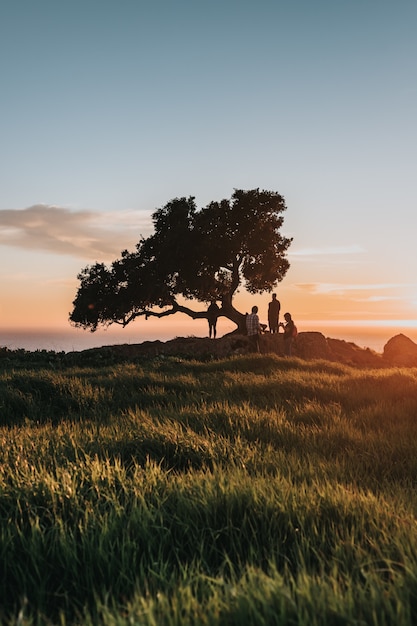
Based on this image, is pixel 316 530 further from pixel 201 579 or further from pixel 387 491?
pixel 387 491

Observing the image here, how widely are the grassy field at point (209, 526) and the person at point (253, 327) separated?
17440 mm

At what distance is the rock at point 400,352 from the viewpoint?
32.0 meters

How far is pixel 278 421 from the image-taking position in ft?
26.6

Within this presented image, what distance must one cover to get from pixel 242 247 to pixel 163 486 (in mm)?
33903

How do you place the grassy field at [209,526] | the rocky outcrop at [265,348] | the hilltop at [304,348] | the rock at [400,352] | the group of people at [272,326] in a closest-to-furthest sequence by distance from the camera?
the grassy field at [209,526] → the group of people at [272,326] → the rocky outcrop at [265,348] → the hilltop at [304,348] → the rock at [400,352]

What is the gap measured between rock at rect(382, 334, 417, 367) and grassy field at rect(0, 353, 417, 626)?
2463 cm

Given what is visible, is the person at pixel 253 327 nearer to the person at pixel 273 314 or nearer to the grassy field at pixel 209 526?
the person at pixel 273 314

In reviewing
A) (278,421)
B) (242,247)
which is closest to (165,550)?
(278,421)

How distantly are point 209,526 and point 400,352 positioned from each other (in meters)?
31.5

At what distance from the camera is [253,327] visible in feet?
86.2

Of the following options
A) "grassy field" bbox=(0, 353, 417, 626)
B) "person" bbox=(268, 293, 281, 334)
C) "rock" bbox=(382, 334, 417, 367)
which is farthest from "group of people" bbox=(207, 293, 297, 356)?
"grassy field" bbox=(0, 353, 417, 626)

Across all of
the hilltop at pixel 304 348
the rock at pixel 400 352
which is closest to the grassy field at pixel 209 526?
the hilltop at pixel 304 348

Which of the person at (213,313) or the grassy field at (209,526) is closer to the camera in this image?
the grassy field at (209,526)

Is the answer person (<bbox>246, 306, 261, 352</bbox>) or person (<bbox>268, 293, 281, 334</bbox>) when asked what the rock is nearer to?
person (<bbox>268, 293, 281, 334</bbox>)
